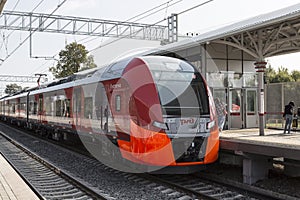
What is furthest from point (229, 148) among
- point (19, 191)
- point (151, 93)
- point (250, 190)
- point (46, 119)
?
point (46, 119)

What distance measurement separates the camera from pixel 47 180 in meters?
10.2

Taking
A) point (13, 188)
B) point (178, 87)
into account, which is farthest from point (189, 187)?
point (13, 188)

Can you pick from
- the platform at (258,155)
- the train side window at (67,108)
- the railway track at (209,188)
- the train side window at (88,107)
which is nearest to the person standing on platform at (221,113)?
the platform at (258,155)

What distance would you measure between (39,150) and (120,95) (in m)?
8.36

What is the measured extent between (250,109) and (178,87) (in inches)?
281

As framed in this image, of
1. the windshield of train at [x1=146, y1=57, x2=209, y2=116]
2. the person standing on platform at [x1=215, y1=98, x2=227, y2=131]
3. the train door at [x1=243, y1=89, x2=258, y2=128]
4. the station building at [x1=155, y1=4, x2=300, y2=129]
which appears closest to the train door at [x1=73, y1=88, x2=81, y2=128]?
the station building at [x1=155, y1=4, x2=300, y2=129]

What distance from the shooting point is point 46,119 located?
19.1 meters

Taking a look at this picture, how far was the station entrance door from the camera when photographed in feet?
48.5

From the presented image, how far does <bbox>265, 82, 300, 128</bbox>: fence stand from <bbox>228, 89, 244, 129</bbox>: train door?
1.85 m

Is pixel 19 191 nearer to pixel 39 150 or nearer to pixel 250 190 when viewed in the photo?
pixel 250 190

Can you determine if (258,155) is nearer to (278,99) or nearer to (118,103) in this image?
(118,103)

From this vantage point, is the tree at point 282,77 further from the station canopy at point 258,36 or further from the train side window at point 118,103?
the train side window at point 118,103

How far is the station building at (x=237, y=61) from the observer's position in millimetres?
12719

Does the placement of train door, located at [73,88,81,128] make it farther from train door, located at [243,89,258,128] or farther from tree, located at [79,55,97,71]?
tree, located at [79,55,97,71]
